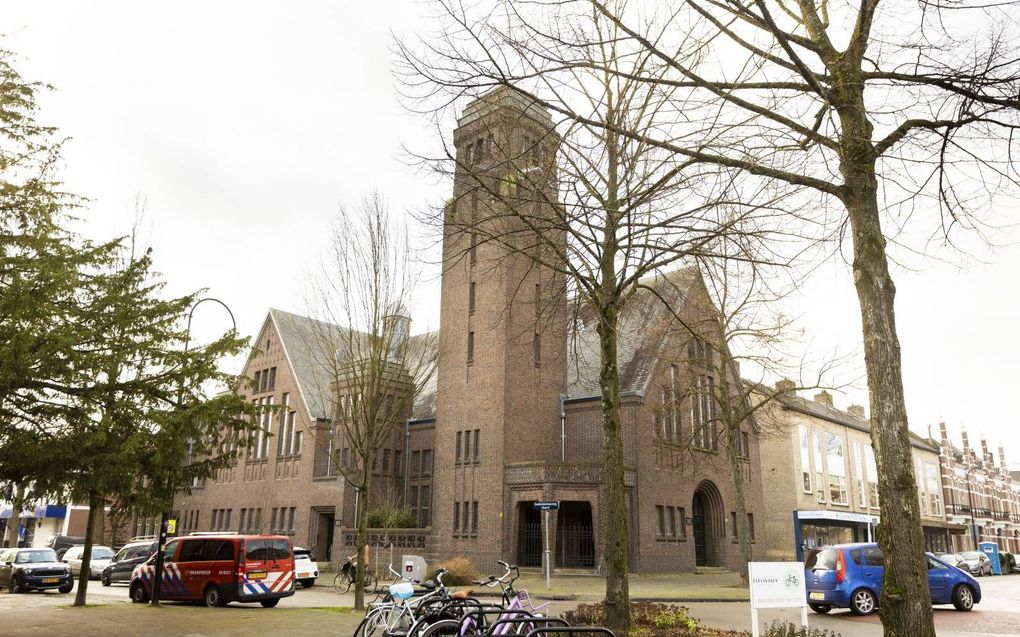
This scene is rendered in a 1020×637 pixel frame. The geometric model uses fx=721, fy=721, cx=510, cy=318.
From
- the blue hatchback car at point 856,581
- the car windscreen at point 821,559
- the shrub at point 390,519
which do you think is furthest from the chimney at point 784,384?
the shrub at point 390,519

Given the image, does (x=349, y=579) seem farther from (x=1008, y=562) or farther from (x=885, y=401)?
(x=1008, y=562)

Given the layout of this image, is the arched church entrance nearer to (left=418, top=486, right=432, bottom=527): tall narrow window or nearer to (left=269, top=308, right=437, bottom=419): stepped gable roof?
(left=418, top=486, right=432, bottom=527): tall narrow window

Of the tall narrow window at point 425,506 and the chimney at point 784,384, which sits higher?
the chimney at point 784,384

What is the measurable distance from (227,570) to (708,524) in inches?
1088

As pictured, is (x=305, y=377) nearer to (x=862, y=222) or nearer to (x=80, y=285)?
(x=80, y=285)

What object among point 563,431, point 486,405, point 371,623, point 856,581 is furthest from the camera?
point 563,431

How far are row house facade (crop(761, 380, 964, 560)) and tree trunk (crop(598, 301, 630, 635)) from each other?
35172mm

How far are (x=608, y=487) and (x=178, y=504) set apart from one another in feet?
158

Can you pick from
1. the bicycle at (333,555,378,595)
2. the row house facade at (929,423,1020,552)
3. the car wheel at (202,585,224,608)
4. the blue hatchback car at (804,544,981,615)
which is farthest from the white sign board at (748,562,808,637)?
the row house facade at (929,423,1020,552)

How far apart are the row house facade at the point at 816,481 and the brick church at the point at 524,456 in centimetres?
762

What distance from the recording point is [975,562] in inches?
1566

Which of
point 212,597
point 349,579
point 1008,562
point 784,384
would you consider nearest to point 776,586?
point 212,597

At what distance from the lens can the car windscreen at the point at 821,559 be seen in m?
17.2

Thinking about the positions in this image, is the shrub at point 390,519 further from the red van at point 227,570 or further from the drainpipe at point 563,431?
the red van at point 227,570
